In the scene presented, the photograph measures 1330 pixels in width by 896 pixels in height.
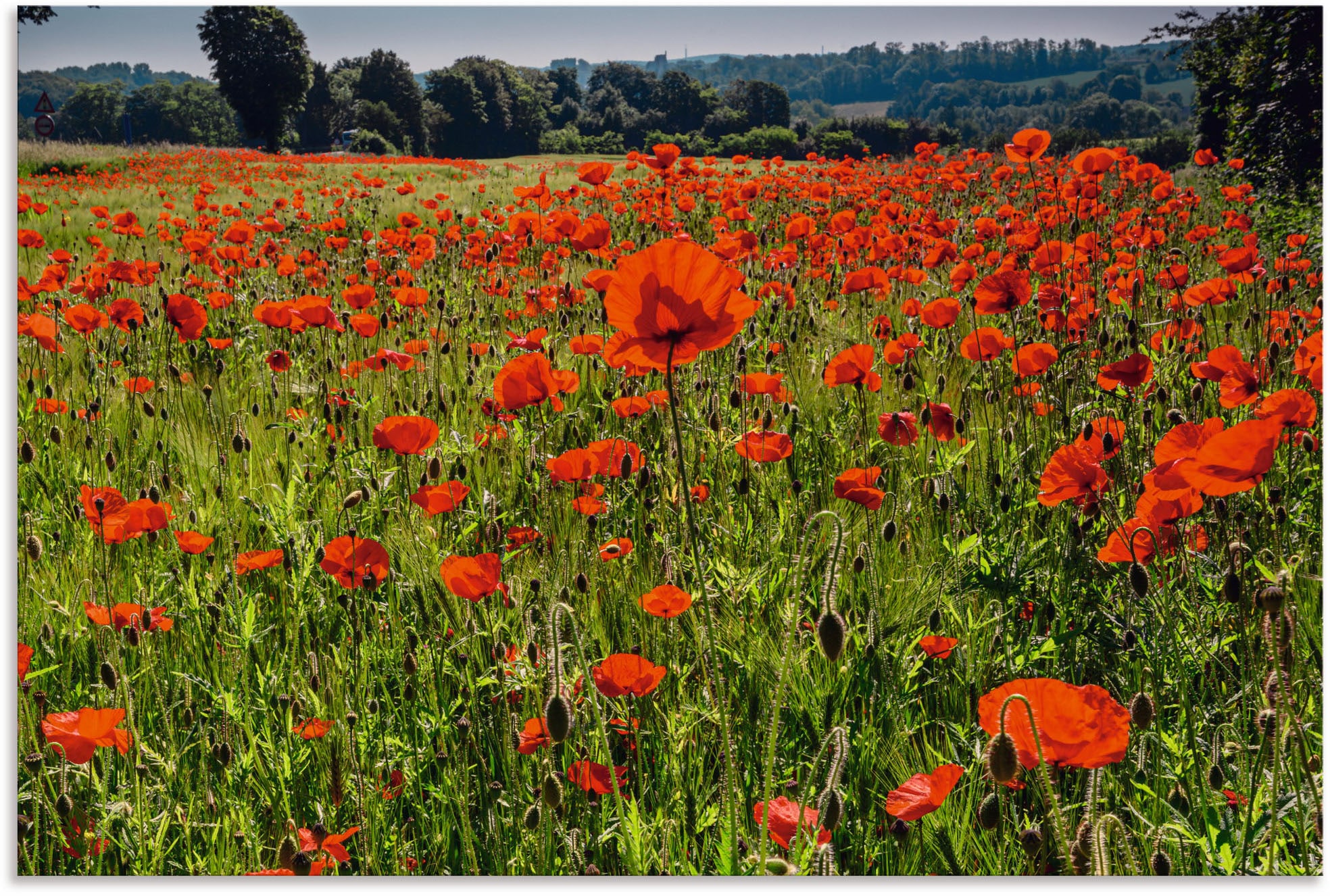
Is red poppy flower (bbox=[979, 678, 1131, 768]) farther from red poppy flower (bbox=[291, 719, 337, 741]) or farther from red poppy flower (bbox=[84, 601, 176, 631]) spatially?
red poppy flower (bbox=[84, 601, 176, 631])

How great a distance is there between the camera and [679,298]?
3.53 feet

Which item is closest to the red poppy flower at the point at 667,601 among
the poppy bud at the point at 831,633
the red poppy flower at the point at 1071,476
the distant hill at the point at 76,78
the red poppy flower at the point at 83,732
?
the poppy bud at the point at 831,633

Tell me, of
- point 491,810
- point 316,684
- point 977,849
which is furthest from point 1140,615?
point 316,684

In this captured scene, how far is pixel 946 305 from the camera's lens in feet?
8.38

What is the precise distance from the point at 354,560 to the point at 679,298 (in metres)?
0.92

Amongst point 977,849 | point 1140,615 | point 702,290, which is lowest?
point 977,849

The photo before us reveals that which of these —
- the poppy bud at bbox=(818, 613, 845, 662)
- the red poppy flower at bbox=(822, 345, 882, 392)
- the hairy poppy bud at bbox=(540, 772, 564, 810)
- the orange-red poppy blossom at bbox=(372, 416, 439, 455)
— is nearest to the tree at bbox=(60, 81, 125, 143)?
the orange-red poppy blossom at bbox=(372, 416, 439, 455)

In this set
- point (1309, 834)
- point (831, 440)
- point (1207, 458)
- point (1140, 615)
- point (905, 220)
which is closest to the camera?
point (1207, 458)

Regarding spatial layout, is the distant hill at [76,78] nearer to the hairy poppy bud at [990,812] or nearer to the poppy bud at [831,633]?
the poppy bud at [831,633]

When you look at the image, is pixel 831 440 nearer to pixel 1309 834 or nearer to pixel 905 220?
pixel 1309 834

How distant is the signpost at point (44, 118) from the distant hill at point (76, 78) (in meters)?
0.02

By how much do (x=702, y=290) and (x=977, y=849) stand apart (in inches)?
35.4

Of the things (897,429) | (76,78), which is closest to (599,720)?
(897,429)

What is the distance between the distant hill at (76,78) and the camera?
2.06 m
